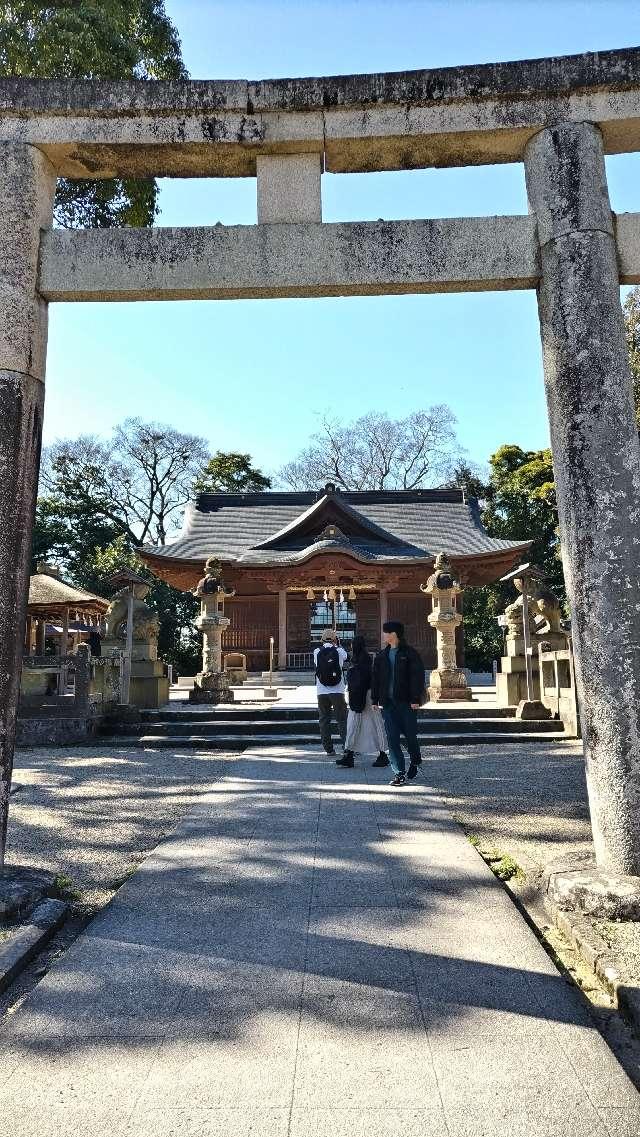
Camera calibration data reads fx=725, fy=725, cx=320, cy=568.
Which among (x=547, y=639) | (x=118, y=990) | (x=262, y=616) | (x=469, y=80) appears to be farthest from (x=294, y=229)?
(x=262, y=616)

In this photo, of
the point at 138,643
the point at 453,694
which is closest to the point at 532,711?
the point at 453,694

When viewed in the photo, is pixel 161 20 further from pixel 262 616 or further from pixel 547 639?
pixel 262 616

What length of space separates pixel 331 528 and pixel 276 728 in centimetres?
1213

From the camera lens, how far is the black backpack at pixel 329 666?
27.0ft

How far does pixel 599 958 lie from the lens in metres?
2.82

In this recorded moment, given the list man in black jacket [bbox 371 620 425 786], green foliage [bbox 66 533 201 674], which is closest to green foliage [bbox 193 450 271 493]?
green foliage [bbox 66 533 201 674]

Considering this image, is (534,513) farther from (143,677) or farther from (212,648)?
(143,677)

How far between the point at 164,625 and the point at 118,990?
84.2 ft

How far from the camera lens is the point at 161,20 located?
11.0m

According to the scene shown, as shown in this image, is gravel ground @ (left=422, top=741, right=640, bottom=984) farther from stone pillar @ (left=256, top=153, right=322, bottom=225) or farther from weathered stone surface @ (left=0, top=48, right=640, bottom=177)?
weathered stone surface @ (left=0, top=48, right=640, bottom=177)

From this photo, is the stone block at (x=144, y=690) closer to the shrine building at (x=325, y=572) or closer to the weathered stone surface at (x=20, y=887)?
the weathered stone surface at (x=20, y=887)

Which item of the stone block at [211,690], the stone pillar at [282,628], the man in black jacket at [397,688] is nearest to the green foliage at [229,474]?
the stone pillar at [282,628]

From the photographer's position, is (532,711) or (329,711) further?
(532,711)

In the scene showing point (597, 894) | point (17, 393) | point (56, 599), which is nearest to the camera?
point (597, 894)
